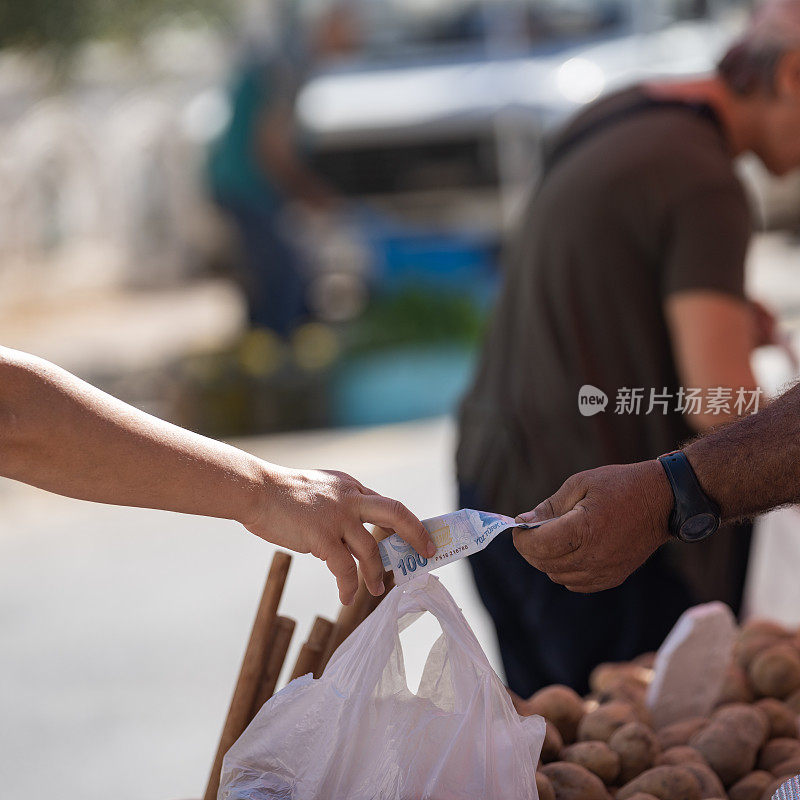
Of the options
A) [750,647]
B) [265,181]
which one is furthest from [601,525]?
[265,181]

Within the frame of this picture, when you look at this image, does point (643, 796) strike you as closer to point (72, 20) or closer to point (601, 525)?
point (601, 525)

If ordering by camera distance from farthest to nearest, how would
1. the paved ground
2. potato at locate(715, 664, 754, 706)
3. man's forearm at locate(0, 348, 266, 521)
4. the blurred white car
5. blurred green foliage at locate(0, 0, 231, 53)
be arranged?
the blurred white car → blurred green foliage at locate(0, 0, 231, 53) → the paved ground → potato at locate(715, 664, 754, 706) → man's forearm at locate(0, 348, 266, 521)

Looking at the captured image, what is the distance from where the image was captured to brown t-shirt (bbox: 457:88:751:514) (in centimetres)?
188

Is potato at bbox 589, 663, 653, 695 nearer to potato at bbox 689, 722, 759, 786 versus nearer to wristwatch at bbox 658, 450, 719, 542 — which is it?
potato at bbox 689, 722, 759, 786

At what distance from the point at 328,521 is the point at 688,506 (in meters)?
0.42

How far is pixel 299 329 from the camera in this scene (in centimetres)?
712

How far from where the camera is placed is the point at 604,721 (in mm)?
1550

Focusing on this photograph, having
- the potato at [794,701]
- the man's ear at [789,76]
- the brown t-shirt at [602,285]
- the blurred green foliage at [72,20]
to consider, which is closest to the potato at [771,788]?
the potato at [794,701]

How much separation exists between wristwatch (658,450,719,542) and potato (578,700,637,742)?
1.28ft

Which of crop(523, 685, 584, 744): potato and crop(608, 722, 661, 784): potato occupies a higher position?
crop(523, 685, 584, 744): potato

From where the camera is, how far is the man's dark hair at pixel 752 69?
199 centimetres

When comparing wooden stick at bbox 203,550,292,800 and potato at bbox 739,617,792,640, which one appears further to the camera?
potato at bbox 739,617,792,640

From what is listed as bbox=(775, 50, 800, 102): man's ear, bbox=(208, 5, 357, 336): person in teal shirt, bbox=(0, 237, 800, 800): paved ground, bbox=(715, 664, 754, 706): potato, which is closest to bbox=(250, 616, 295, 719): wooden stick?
bbox=(715, 664, 754, 706): potato

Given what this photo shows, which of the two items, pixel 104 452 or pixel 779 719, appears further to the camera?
pixel 779 719
